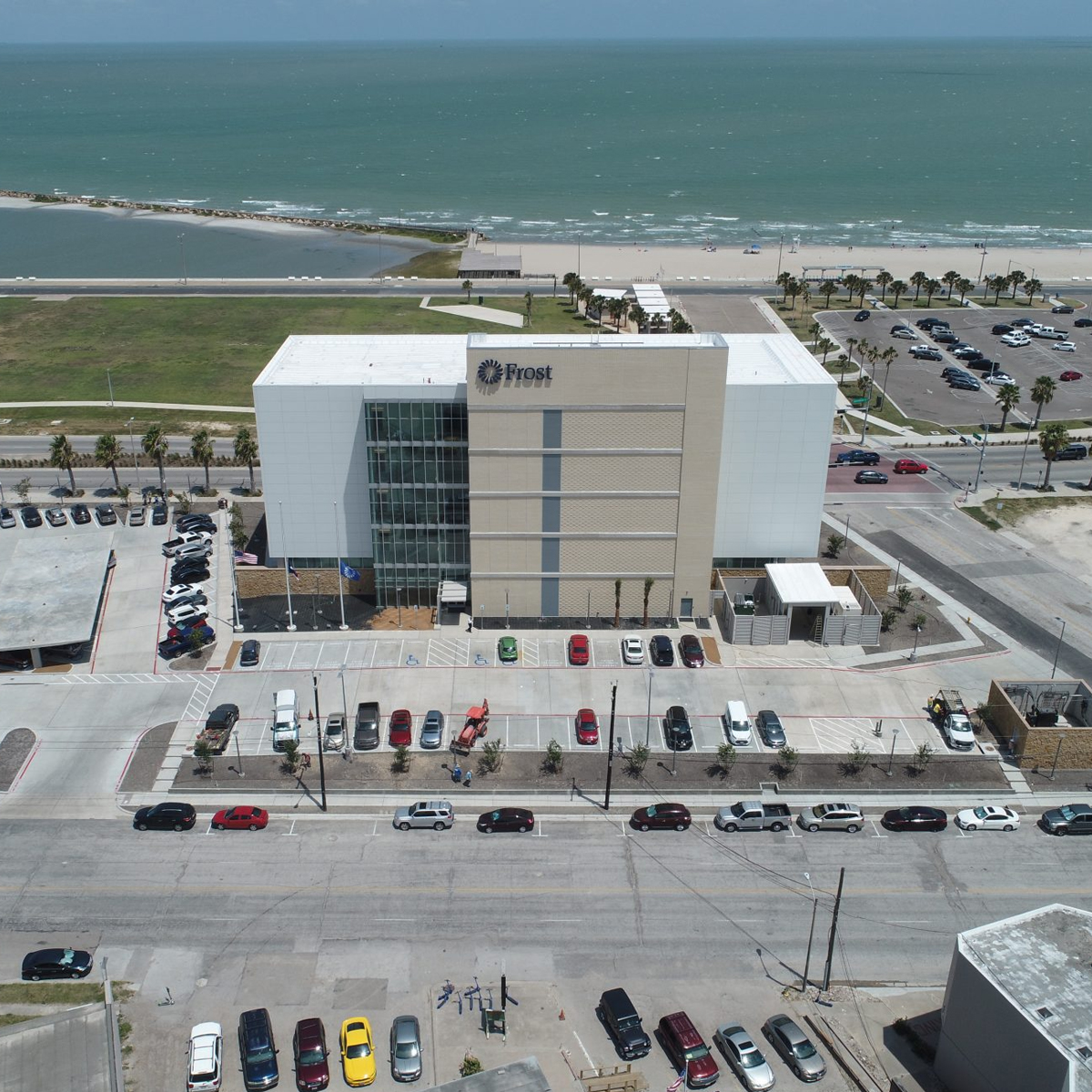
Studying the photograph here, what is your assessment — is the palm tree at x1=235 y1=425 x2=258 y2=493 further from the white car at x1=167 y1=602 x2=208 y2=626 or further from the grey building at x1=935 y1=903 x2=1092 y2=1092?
the grey building at x1=935 y1=903 x2=1092 y2=1092

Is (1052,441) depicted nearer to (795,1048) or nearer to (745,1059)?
(795,1048)

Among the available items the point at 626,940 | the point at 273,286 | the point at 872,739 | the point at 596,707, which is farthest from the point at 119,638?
the point at 273,286

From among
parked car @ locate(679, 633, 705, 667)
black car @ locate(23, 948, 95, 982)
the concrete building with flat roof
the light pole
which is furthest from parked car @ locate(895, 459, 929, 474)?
black car @ locate(23, 948, 95, 982)

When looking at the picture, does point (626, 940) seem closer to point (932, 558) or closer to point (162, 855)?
point (162, 855)

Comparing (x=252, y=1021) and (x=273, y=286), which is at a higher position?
(x=273, y=286)

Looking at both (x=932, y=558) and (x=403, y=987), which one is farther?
(x=932, y=558)
